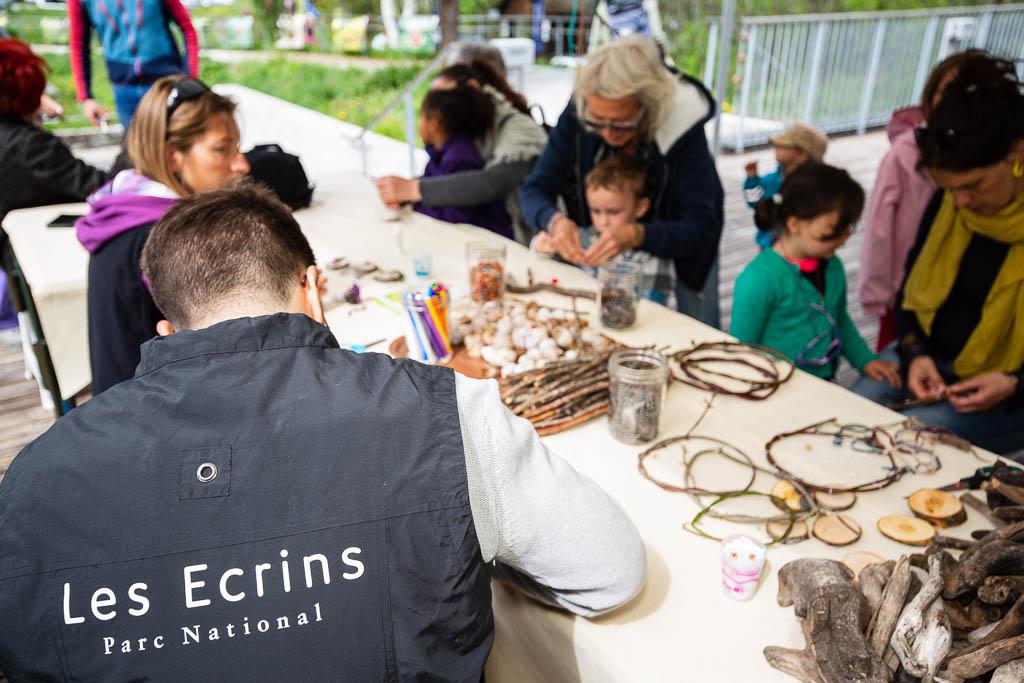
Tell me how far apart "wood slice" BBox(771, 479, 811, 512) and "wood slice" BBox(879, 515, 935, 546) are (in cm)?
13

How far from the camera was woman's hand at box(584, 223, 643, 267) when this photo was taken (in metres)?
2.31

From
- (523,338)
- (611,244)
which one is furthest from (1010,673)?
(611,244)

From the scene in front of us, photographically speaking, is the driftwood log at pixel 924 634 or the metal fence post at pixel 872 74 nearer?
the driftwood log at pixel 924 634

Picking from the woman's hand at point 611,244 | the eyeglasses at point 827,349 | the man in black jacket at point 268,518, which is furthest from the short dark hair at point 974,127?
the man in black jacket at point 268,518

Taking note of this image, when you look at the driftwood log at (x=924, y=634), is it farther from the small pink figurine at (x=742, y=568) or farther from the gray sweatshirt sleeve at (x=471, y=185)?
the gray sweatshirt sleeve at (x=471, y=185)

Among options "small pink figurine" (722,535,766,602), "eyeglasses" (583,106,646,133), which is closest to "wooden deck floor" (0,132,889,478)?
"eyeglasses" (583,106,646,133)

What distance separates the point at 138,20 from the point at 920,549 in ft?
15.0

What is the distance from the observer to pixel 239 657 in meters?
0.80

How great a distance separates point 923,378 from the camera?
7.43ft

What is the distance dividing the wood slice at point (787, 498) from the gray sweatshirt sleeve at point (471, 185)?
2117 mm

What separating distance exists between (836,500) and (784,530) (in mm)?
143

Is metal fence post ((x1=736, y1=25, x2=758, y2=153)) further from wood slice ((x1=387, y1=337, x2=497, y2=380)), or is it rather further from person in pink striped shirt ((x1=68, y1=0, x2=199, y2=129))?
wood slice ((x1=387, y1=337, x2=497, y2=380))

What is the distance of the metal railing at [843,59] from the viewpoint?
8242 mm

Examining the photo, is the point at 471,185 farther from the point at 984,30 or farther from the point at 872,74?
the point at 984,30
